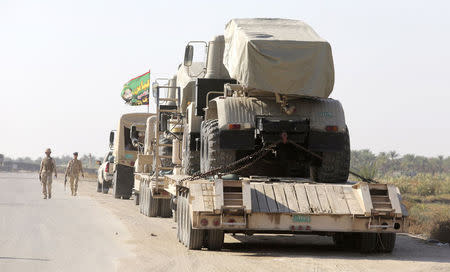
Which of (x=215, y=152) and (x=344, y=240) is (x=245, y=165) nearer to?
(x=215, y=152)

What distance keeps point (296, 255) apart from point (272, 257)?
1.70 ft

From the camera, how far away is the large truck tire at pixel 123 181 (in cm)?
2923

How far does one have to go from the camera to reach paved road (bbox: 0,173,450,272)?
10.4 metres

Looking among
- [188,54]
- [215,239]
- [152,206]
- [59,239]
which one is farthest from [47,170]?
[215,239]

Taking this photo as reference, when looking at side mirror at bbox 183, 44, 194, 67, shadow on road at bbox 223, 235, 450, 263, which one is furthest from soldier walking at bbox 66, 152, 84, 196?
shadow on road at bbox 223, 235, 450, 263

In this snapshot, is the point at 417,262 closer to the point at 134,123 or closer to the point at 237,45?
the point at 237,45

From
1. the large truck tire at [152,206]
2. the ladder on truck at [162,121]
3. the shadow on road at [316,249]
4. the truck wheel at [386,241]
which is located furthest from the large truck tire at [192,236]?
the large truck tire at [152,206]

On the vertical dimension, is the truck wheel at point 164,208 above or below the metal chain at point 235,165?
below

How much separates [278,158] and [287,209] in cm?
256

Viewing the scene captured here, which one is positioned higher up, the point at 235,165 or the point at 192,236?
the point at 235,165

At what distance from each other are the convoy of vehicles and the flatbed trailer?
0.05 feet

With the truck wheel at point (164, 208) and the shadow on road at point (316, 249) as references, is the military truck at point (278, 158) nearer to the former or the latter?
the shadow on road at point (316, 249)

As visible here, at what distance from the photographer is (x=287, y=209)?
38.5 feet

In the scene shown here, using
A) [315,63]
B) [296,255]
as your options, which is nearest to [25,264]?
[296,255]
